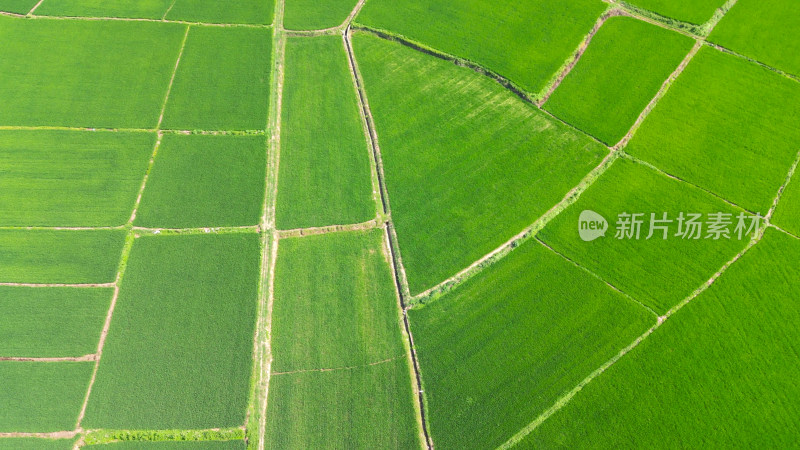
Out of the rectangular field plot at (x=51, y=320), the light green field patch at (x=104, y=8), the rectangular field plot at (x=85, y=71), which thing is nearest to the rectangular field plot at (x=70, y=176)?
the rectangular field plot at (x=85, y=71)

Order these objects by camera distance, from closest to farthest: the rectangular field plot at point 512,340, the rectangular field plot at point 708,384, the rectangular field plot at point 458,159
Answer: the rectangular field plot at point 708,384, the rectangular field plot at point 512,340, the rectangular field plot at point 458,159

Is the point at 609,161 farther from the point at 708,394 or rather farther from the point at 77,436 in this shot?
the point at 77,436

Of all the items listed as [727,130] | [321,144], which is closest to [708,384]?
[727,130]

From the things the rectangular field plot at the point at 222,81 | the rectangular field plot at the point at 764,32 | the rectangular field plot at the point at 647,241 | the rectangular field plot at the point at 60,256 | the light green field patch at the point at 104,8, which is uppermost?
the rectangular field plot at the point at 764,32

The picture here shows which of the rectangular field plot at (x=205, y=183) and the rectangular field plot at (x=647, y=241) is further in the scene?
the rectangular field plot at (x=205, y=183)

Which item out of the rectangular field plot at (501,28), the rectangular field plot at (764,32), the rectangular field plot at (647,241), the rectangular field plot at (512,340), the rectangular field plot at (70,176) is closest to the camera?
the rectangular field plot at (512,340)

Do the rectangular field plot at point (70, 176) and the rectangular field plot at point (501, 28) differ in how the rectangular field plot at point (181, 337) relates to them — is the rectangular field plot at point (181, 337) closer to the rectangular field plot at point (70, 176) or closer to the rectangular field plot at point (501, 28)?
the rectangular field plot at point (70, 176)

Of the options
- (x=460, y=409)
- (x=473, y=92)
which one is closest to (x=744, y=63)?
(x=473, y=92)
